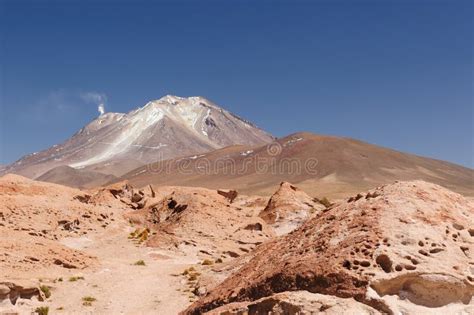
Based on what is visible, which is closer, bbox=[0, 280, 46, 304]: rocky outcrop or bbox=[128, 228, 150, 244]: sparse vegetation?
bbox=[0, 280, 46, 304]: rocky outcrop

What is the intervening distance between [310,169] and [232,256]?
426 feet

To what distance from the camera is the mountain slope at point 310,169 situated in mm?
138375

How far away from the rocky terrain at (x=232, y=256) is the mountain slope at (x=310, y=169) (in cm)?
9062

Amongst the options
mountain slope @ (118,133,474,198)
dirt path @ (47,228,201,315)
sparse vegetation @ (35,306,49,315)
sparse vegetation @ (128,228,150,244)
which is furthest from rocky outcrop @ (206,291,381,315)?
mountain slope @ (118,133,474,198)

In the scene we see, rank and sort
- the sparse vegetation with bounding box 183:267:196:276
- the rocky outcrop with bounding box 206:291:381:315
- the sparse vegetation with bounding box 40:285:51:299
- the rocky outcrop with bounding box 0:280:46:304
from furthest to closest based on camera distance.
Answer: the sparse vegetation with bounding box 183:267:196:276, the sparse vegetation with bounding box 40:285:51:299, the rocky outcrop with bounding box 0:280:46:304, the rocky outcrop with bounding box 206:291:381:315

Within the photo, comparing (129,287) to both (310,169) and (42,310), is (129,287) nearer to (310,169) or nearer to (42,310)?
(42,310)

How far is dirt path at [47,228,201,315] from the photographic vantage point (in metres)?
Result: 14.1

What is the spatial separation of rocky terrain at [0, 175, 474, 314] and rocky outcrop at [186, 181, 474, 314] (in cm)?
2

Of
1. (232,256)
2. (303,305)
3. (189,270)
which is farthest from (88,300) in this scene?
(232,256)

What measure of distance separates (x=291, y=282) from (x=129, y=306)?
7.73 metres

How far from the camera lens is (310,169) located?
15188cm

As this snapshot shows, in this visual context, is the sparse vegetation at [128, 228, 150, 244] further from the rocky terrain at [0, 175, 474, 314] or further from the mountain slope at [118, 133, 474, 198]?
the mountain slope at [118, 133, 474, 198]

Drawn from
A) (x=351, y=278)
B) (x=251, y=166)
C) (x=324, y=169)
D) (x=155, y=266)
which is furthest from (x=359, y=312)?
(x=251, y=166)

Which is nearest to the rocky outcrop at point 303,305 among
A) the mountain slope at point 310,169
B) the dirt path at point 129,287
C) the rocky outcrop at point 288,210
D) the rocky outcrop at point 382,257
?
the rocky outcrop at point 382,257
